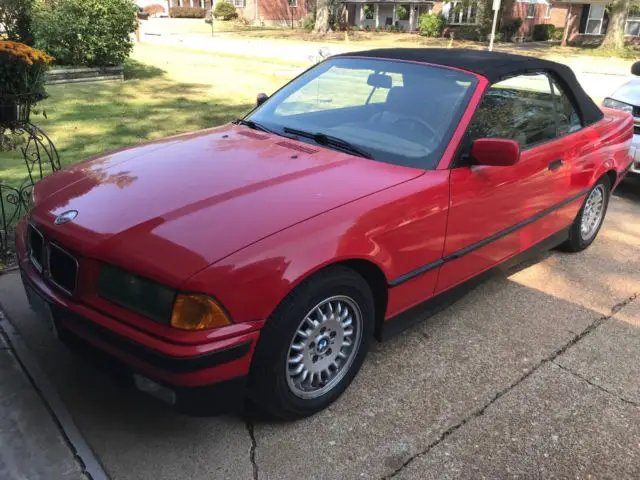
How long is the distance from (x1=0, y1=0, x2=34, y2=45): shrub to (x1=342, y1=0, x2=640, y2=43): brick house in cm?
2927

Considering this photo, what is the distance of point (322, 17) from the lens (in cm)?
3847

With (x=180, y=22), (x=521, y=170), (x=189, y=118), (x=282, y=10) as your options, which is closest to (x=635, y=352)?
(x=521, y=170)

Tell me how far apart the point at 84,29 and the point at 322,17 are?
29.6 m

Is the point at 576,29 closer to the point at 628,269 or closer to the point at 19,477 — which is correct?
the point at 628,269

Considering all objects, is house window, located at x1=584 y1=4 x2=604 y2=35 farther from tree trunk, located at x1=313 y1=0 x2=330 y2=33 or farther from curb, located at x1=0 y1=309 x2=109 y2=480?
curb, located at x1=0 y1=309 x2=109 y2=480

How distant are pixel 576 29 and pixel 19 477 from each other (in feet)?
140

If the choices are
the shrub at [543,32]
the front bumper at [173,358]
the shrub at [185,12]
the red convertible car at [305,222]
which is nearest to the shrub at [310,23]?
the shrub at [185,12]

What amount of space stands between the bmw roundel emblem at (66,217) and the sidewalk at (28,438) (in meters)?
0.92

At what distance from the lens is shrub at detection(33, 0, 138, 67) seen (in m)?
11.2

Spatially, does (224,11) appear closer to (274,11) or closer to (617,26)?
(274,11)

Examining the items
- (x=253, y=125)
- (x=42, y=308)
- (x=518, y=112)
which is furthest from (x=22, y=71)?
(x=518, y=112)

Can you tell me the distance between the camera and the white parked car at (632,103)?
604cm

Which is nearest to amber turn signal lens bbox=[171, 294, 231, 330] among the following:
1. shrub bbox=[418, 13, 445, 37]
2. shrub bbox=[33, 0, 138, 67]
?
shrub bbox=[33, 0, 138, 67]

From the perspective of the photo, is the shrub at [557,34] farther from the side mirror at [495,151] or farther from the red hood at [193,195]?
the red hood at [193,195]
